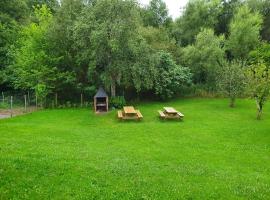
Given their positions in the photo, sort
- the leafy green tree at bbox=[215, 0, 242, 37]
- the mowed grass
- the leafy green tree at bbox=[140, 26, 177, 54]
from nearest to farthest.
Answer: the mowed grass, the leafy green tree at bbox=[140, 26, 177, 54], the leafy green tree at bbox=[215, 0, 242, 37]

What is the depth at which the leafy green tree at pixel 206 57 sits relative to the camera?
35500 millimetres

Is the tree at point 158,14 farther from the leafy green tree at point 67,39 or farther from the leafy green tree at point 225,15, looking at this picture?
the leafy green tree at point 67,39

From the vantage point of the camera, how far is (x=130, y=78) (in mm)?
29109

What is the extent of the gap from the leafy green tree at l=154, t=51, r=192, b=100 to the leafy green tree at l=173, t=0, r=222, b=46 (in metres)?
11.6

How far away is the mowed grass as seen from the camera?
9.29 metres

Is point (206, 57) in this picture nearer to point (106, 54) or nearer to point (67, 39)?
point (106, 54)

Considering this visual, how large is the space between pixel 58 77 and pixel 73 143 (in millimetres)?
15107

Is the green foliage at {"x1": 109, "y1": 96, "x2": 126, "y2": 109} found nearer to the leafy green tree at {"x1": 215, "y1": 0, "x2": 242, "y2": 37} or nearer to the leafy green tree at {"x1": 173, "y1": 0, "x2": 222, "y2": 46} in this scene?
the leafy green tree at {"x1": 173, "y1": 0, "x2": 222, "y2": 46}

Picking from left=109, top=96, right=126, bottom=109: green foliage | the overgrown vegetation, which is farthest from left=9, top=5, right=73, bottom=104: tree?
left=109, top=96, right=126, bottom=109: green foliage

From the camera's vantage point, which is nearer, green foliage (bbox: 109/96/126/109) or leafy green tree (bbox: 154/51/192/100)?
green foliage (bbox: 109/96/126/109)

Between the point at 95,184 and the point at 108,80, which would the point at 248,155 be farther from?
the point at 108,80

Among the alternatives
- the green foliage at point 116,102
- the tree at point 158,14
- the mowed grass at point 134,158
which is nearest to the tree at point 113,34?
the green foliage at point 116,102

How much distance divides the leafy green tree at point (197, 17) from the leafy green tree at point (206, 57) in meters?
7.01

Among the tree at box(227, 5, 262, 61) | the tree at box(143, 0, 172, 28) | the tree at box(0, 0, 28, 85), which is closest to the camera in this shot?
the tree at box(0, 0, 28, 85)
